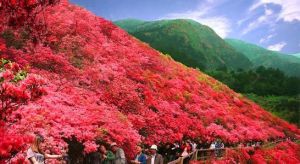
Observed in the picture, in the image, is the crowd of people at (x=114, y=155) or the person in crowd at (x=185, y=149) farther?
the person in crowd at (x=185, y=149)

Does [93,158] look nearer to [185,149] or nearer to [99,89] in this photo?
[185,149]

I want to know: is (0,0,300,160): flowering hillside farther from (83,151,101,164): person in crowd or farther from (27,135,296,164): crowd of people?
(27,135,296,164): crowd of people

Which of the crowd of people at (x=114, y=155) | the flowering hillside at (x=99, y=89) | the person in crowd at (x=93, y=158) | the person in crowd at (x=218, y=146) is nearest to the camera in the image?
the crowd of people at (x=114, y=155)

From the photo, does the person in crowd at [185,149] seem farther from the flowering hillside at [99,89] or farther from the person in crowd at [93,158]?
the person in crowd at [93,158]

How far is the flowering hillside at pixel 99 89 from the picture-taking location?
60.9 feet

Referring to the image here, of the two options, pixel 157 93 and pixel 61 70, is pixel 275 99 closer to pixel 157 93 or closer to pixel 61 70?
pixel 157 93

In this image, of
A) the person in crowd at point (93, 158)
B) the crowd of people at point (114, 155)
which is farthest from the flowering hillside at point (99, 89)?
the crowd of people at point (114, 155)

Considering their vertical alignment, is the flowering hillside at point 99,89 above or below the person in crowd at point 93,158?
above

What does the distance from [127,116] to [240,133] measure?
1521 cm

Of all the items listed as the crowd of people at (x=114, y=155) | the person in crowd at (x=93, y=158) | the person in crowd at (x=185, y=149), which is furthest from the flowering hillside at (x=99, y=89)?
the person in crowd at (x=185, y=149)

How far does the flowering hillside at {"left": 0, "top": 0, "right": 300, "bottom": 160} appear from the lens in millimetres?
18562

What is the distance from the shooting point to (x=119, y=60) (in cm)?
3212

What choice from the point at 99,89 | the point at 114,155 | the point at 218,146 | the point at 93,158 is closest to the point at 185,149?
the point at 93,158

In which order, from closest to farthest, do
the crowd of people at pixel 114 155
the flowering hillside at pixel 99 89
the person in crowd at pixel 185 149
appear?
1. the crowd of people at pixel 114 155
2. the flowering hillside at pixel 99 89
3. the person in crowd at pixel 185 149
